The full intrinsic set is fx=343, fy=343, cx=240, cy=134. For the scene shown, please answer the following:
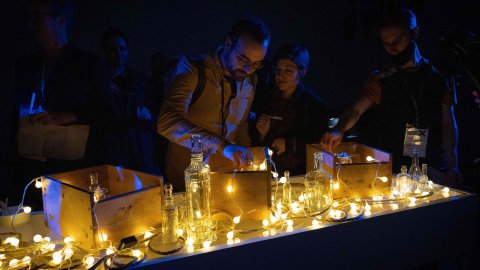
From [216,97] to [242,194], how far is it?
82 centimetres

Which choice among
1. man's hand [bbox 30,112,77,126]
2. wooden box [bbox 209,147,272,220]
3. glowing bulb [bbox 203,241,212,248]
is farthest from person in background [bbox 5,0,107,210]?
glowing bulb [bbox 203,241,212,248]

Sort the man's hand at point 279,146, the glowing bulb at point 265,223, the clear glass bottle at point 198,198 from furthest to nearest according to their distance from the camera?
the man's hand at point 279,146 → the glowing bulb at point 265,223 → the clear glass bottle at point 198,198

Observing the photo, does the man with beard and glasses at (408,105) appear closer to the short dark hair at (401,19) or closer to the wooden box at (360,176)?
the short dark hair at (401,19)

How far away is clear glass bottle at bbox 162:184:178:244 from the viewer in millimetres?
1231

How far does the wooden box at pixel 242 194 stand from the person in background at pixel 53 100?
0.89 m

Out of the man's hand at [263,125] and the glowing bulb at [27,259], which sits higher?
the man's hand at [263,125]

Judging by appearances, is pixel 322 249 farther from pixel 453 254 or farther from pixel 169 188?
pixel 453 254

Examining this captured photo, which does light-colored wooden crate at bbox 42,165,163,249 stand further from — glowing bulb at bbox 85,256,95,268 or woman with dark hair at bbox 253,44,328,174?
woman with dark hair at bbox 253,44,328,174

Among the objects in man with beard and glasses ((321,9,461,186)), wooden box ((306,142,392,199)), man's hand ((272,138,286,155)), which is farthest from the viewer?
man's hand ((272,138,286,155))

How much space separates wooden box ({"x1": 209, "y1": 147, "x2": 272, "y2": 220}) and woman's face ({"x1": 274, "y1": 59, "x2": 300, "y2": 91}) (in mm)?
1189

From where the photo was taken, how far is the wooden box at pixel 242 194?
140 cm

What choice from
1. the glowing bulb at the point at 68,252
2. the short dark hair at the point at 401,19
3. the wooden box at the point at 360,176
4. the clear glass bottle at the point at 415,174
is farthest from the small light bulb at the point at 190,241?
the short dark hair at the point at 401,19

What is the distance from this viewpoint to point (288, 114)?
99.4 inches

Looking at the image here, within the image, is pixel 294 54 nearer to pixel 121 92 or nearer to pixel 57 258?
pixel 121 92
